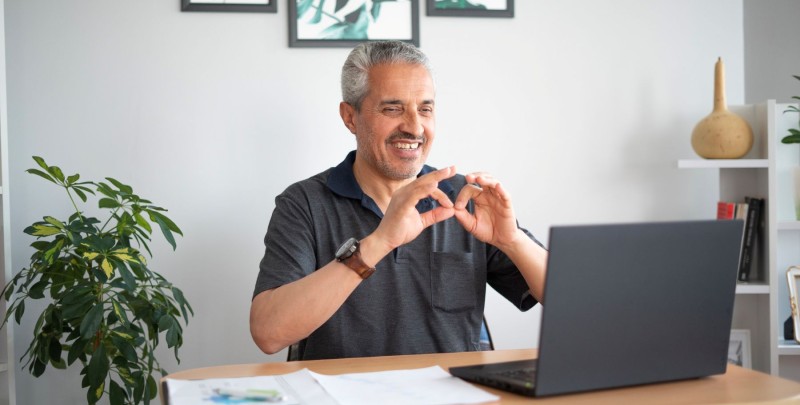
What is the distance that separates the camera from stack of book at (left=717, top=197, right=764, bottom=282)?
110 inches

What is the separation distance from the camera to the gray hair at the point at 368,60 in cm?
208

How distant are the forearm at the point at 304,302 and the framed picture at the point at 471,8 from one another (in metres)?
1.40

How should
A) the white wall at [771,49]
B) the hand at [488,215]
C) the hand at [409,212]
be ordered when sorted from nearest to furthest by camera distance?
the hand at [409,212] < the hand at [488,215] < the white wall at [771,49]

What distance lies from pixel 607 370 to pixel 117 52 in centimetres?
212

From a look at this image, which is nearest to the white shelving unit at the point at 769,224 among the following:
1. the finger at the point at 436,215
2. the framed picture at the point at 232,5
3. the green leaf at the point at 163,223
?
the finger at the point at 436,215

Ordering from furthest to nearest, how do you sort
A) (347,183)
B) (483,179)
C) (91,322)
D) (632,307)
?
(91,322) < (347,183) < (483,179) < (632,307)

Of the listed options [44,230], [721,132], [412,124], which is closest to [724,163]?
[721,132]

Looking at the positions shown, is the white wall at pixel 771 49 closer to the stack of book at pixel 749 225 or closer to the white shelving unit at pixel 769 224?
the white shelving unit at pixel 769 224

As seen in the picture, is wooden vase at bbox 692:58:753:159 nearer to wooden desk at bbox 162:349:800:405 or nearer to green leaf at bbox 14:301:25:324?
wooden desk at bbox 162:349:800:405

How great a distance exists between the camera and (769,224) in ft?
8.96

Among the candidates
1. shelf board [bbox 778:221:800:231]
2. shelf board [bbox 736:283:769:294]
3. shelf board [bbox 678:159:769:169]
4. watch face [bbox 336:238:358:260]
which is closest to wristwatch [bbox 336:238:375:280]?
watch face [bbox 336:238:358:260]

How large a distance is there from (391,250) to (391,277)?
24 centimetres

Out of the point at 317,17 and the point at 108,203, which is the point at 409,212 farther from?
the point at 317,17

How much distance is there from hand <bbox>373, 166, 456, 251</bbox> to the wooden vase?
142cm
